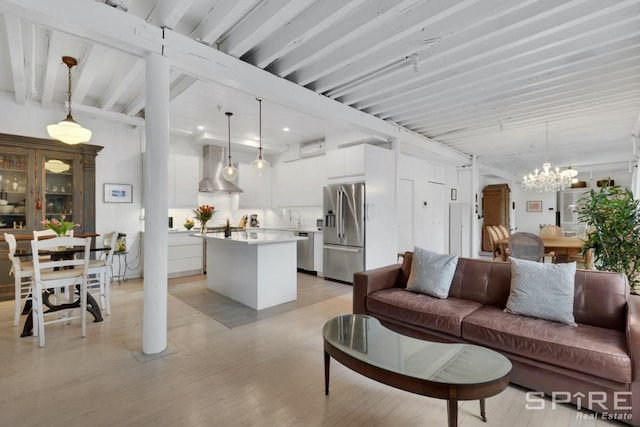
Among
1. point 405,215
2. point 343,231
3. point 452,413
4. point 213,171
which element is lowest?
point 452,413

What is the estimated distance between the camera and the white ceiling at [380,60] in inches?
93.8

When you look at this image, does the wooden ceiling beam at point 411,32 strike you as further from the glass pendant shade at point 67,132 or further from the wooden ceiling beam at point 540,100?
the glass pendant shade at point 67,132

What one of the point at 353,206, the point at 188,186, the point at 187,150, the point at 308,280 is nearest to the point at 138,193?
the point at 188,186

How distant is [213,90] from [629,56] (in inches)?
177

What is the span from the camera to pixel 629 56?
3.02 meters

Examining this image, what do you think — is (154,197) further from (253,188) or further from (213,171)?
(253,188)

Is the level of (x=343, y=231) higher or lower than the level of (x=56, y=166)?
lower

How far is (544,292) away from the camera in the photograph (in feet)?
7.36

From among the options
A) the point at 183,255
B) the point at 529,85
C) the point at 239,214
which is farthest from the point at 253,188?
the point at 529,85

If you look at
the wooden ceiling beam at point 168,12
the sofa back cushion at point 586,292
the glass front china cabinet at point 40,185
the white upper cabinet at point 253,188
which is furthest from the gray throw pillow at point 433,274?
the glass front china cabinet at point 40,185

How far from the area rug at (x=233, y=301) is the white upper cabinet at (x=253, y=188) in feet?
6.84

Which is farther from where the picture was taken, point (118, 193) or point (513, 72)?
point (118, 193)

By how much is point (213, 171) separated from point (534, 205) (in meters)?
11.5

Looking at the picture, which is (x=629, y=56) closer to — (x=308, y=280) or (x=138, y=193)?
(x=308, y=280)
